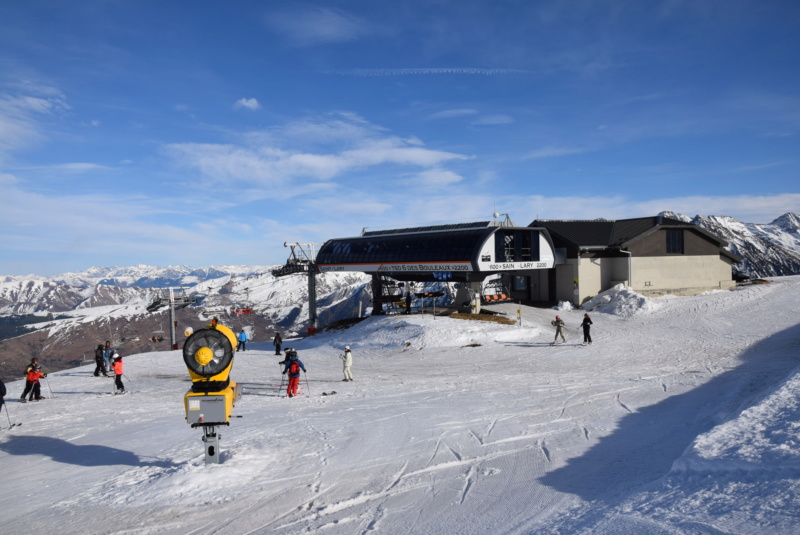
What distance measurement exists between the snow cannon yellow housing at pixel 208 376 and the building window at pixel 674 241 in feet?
131

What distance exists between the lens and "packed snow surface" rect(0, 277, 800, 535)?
7109 mm

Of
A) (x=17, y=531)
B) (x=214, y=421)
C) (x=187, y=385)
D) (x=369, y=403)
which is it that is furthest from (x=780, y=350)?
(x=17, y=531)

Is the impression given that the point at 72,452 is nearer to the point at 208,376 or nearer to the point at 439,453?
Answer: the point at 208,376

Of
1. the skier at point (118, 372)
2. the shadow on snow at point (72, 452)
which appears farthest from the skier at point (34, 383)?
the shadow on snow at point (72, 452)

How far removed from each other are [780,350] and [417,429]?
17772mm

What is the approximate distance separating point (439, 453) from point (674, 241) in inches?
1479

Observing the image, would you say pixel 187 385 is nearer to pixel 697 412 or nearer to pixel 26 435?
pixel 26 435

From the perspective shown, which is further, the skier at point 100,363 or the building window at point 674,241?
the building window at point 674,241

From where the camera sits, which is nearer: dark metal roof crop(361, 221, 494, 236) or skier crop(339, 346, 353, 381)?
skier crop(339, 346, 353, 381)

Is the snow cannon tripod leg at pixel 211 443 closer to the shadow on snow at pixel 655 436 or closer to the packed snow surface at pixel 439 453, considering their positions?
the packed snow surface at pixel 439 453

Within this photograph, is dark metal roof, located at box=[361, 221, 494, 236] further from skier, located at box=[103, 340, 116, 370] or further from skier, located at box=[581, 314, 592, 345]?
skier, located at box=[103, 340, 116, 370]

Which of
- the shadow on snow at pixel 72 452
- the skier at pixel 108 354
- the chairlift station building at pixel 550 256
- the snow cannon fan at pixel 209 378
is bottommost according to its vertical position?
the shadow on snow at pixel 72 452

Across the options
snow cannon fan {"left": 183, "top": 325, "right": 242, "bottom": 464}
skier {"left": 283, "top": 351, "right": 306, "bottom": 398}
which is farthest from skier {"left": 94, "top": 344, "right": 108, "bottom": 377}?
snow cannon fan {"left": 183, "top": 325, "right": 242, "bottom": 464}

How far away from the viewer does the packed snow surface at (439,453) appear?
23.3 ft
